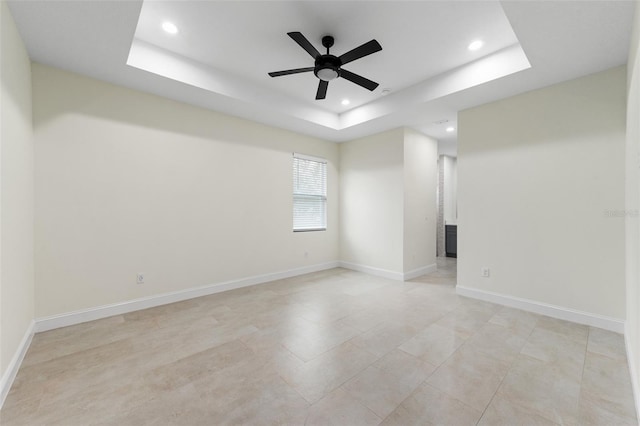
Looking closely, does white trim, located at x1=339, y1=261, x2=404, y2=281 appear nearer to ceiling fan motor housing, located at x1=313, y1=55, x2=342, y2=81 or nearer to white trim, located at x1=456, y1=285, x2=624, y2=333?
white trim, located at x1=456, y1=285, x2=624, y2=333

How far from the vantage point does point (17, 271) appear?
2109mm

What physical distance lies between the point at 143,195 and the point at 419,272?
15.0 ft

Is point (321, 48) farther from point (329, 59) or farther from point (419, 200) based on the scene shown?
→ point (419, 200)

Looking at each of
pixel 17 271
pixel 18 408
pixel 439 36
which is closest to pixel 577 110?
pixel 439 36

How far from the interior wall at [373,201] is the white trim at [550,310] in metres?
1.28

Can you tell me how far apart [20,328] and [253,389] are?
2.09 meters

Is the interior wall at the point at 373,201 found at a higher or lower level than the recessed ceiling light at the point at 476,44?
lower

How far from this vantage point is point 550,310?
2.98 m

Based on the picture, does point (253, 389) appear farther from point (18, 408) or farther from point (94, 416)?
point (18, 408)

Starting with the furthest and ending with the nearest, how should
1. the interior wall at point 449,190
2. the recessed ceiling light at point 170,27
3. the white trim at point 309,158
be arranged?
the interior wall at point 449,190 < the white trim at point 309,158 < the recessed ceiling light at point 170,27

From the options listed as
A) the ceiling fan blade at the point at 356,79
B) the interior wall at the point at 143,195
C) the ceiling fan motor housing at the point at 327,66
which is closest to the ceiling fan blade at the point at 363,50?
the ceiling fan motor housing at the point at 327,66

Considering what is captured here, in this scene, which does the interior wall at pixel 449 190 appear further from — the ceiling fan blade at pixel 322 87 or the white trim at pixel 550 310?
the ceiling fan blade at pixel 322 87

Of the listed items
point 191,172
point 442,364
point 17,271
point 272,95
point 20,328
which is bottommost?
point 442,364

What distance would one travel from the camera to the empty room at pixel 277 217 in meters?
1.78
